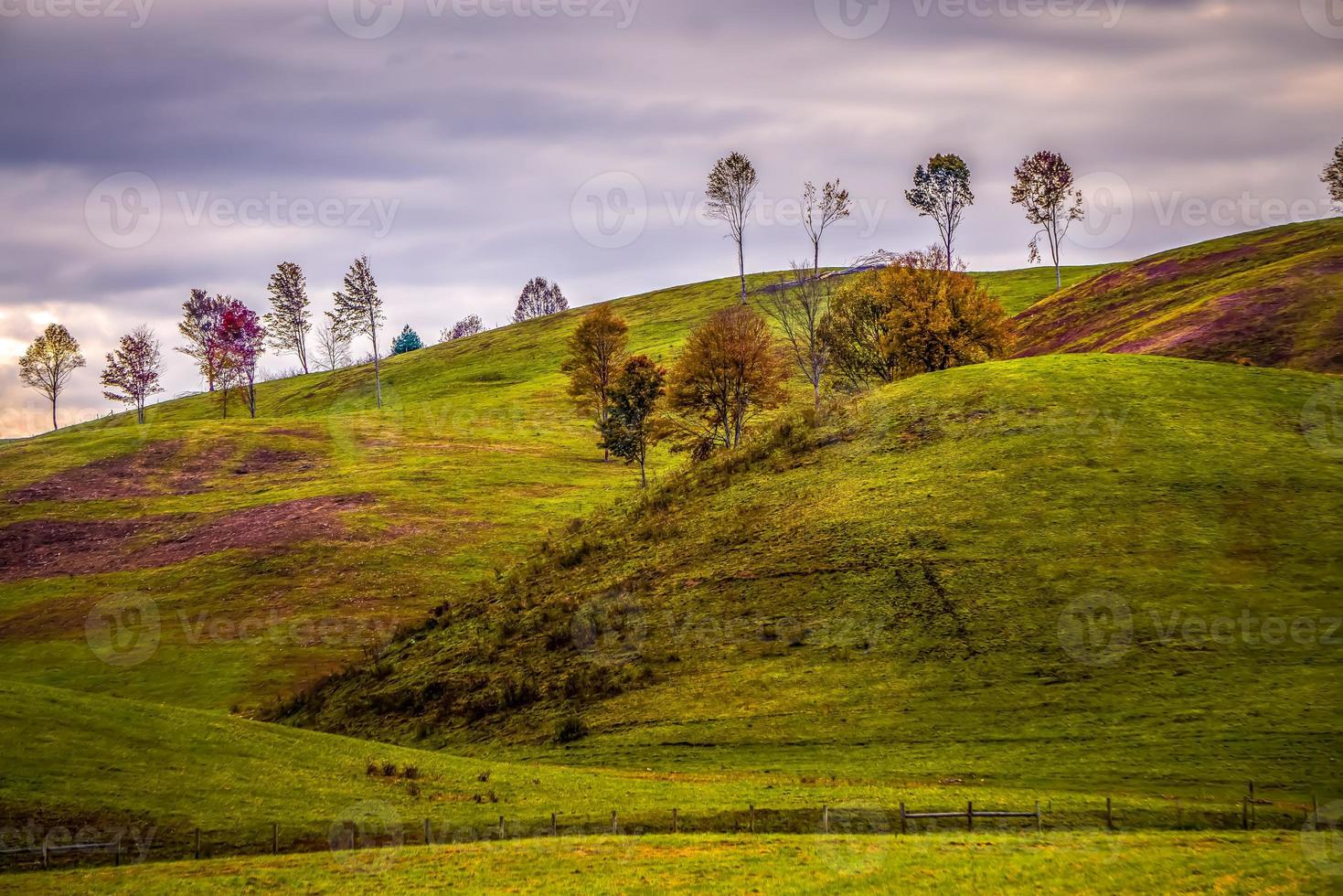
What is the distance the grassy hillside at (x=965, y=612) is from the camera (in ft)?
113

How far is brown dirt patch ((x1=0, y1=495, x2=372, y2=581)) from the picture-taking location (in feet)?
244

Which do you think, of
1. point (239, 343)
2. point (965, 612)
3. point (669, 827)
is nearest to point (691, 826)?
point (669, 827)

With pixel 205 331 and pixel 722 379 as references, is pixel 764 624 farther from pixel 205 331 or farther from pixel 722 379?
pixel 205 331

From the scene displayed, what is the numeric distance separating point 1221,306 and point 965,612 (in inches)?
2296

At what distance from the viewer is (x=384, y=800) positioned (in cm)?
3095

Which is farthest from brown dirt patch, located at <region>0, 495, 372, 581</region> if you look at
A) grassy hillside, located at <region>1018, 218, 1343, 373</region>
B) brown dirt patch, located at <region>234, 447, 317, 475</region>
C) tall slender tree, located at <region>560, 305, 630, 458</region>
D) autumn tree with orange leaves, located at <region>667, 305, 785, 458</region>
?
grassy hillside, located at <region>1018, 218, 1343, 373</region>

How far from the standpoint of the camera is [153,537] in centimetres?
8038

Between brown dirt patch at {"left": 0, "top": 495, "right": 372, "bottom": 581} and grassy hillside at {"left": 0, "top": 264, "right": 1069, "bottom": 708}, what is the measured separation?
0.24 meters

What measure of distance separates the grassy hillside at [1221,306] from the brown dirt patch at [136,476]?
95.0m

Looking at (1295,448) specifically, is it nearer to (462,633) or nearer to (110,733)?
(462,633)

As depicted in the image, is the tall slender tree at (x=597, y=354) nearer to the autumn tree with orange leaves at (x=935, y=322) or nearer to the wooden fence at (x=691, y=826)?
the autumn tree with orange leaves at (x=935, y=322)

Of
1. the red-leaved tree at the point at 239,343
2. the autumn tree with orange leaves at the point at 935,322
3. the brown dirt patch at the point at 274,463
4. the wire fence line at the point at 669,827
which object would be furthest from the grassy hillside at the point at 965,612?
the red-leaved tree at the point at 239,343

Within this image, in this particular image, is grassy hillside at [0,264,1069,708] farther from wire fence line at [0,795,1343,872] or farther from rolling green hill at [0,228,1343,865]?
wire fence line at [0,795,1343,872]

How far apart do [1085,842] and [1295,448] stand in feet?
125
